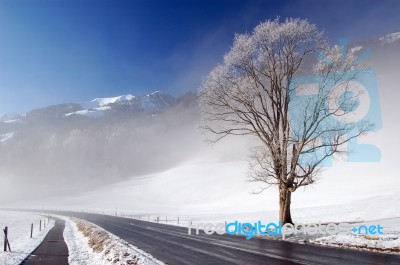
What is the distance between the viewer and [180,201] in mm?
107125

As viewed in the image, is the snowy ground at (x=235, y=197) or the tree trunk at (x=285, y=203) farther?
the snowy ground at (x=235, y=197)

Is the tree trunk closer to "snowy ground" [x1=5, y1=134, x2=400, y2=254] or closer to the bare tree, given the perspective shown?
the bare tree

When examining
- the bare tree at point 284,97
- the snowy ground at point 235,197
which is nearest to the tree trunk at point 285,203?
the bare tree at point 284,97

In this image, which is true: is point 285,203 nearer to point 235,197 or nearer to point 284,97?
point 284,97

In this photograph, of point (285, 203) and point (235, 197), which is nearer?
point (285, 203)

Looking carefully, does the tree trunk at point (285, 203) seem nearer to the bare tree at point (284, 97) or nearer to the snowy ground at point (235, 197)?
the bare tree at point (284, 97)

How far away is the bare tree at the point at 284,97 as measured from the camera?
22250 mm

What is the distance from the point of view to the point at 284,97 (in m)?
24.1

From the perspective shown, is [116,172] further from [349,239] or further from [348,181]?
[349,239]

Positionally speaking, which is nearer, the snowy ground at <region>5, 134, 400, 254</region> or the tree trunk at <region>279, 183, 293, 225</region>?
the tree trunk at <region>279, 183, 293, 225</region>

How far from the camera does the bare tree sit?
876 inches

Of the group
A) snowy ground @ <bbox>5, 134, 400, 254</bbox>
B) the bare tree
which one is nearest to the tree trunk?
the bare tree

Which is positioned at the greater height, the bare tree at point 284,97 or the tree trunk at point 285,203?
the bare tree at point 284,97

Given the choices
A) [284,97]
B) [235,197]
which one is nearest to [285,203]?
[284,97]
